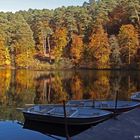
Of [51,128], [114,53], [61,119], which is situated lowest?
[51,128]

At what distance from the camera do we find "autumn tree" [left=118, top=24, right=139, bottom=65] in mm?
67875

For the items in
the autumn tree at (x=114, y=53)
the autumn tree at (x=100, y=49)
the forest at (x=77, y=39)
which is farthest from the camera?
the autumn tree at (x=100, y=49)

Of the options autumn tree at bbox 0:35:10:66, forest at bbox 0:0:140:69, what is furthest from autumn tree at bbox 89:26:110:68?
autumn tree at bbox 0:35:10:66

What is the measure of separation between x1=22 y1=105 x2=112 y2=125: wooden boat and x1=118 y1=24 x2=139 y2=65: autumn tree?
4908 cm

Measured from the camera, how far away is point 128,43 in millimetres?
68688

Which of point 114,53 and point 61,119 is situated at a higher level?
point 114,53

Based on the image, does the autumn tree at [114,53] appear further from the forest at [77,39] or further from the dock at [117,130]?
the dock at [117,130]

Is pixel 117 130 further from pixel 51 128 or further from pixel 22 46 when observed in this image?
pixel 22 46

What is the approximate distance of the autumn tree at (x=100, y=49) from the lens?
228 ft

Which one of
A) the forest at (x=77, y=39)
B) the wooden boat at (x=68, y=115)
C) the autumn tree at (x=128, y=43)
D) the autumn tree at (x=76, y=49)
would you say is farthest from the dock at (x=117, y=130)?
the autumn tree at (x=76, y=49)

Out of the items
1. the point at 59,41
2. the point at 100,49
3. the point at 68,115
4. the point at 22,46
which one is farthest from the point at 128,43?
the point at 68,115

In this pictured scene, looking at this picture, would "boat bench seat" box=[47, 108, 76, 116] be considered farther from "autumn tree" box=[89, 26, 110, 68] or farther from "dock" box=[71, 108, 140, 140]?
"autumn tree" box=[89, 26, 110, 68]

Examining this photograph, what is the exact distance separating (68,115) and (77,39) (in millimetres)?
58479

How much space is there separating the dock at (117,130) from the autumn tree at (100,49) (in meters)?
53.3
